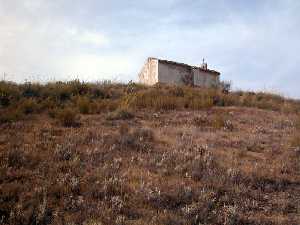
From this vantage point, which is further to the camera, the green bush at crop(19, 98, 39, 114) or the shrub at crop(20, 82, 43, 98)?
the shrub at crop(20, 82, 43, 98)

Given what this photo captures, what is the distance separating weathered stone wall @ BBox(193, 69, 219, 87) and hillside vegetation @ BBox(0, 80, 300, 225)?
403 inches

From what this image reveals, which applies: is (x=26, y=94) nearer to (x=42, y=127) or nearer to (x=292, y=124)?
(x=42, y=127)

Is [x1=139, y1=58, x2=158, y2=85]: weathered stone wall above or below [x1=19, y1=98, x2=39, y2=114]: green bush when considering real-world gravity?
above

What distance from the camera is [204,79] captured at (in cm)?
2908

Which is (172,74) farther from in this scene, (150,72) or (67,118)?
(67,118)

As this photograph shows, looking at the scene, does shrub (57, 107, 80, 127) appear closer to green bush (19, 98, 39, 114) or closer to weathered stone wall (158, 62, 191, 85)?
green bush (19, 98, 39, 114)

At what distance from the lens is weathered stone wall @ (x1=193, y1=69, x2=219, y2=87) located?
2853 centimetres

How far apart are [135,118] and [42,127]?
12.0ft

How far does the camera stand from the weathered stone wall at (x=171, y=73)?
27.4 m

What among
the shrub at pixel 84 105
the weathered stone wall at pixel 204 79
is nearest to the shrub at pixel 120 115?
the shrub at pixel 84 105

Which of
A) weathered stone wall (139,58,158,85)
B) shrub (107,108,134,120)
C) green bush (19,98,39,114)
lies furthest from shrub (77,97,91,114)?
weathered stone wall (139,58,158,85)

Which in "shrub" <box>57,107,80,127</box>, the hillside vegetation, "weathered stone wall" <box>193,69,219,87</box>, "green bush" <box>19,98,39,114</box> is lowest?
the hillside vegetation

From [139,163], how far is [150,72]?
17949mm

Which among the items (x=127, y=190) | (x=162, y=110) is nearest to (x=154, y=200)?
(x=127, y=190)
